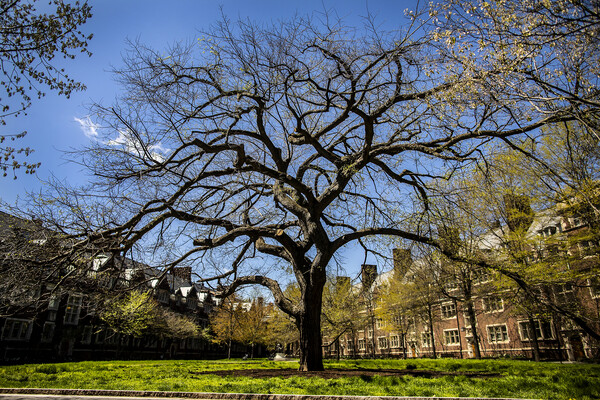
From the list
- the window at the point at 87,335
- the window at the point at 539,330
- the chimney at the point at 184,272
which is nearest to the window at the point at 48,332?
the window at the point at 87,335

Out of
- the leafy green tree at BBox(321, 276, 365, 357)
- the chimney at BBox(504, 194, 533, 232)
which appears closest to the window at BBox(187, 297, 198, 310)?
the leafy green tree at BBox(321, 276, 365, 357)

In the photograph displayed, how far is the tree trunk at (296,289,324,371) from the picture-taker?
10789 millimetres

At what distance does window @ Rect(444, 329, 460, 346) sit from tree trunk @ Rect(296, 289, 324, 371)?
37.5 m

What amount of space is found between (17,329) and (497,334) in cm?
4801

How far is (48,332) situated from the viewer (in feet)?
115

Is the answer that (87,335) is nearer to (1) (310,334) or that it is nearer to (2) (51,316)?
(2) (51,316)

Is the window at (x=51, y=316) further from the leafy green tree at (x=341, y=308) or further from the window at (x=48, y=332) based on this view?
the leafy green tree at (x=341, y=308)

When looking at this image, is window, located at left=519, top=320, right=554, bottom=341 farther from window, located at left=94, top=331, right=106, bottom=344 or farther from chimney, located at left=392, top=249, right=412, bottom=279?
window, located at left=94, top=331, right=106, bottom=344

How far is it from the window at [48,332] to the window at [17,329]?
1414mm

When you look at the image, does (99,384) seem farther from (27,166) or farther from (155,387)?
(27,166)

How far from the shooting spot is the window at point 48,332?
3438cm

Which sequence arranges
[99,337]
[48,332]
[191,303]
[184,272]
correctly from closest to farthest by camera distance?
[184,272]
[48,332]
[99,337]
[191,303]

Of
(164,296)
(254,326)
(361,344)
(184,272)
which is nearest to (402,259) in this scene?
(184,272)

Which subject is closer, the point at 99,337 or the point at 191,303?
the point at 99,337
